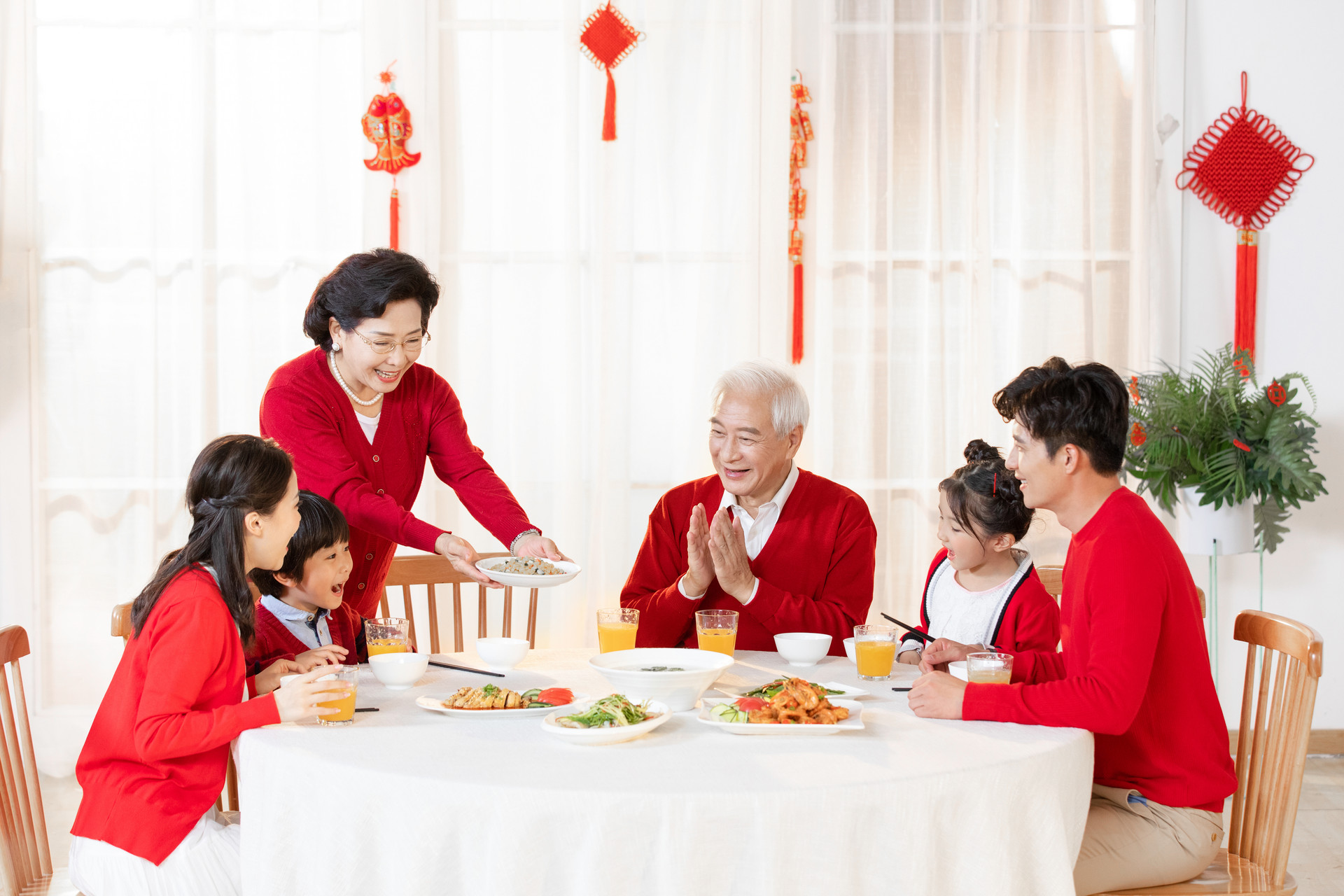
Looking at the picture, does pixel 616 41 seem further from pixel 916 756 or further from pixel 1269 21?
pixel 916 756

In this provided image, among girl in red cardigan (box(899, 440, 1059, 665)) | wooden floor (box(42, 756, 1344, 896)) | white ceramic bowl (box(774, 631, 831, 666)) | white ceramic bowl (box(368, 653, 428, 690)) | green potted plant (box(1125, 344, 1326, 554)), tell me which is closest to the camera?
white ceramic bowl (box(368, 653, 428, 690))

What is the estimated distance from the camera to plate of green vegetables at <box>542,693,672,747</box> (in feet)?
4.93

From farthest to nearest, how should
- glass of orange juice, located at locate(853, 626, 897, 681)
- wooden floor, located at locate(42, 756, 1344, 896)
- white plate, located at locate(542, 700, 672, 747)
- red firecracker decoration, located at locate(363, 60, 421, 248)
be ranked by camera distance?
red firecracker decoration, located at locate(363, 60, 421, 248), wooden floor, located at locate(42, 756, 1344, 896), glass of orange juice, located at locate(853, 626, 897, 681), white plate, located at locate(542, 700, 672, 747)

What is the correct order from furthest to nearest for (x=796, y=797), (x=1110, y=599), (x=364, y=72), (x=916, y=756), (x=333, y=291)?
(x=364, y=72) → (x=333, y=291) → (x=1110, y=599) → (x=916, y=756) → (x=796, y=797)

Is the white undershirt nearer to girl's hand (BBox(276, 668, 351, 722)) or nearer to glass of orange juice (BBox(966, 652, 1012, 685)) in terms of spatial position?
girl's hand (BBox(276, 668, 351, 722))

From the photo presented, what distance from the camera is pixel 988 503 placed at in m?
2.32

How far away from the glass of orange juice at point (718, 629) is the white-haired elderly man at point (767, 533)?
1.08 ft

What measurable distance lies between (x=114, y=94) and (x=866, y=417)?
9.24ft

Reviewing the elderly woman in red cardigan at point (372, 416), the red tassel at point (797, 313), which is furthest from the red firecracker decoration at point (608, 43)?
the elderly woman in red cardigan at point (372, 416)

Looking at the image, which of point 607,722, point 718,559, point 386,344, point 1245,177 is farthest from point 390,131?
point 1245,177

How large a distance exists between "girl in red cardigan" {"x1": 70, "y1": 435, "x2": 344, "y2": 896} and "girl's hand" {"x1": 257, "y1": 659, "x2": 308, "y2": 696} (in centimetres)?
12

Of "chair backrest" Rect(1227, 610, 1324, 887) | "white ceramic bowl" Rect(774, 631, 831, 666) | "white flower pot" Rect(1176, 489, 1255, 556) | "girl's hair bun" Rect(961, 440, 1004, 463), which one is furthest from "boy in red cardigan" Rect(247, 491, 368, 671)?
"white flower pot" Rect(1176, 489, 1255, 556)

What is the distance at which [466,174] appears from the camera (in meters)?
3.84

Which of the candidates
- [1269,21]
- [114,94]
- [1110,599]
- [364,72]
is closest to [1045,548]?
[1269,21]
